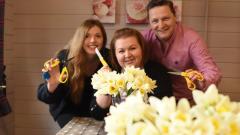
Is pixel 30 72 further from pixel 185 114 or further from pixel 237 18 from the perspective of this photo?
pixel 185 114

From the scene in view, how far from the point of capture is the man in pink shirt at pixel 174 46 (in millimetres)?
1680

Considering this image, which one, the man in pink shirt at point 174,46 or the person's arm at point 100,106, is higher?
the man in pink shirt at point 174,46

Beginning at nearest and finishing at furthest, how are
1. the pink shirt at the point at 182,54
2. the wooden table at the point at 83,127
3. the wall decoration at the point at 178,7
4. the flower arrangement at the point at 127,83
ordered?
1. the flower arrangement at the point at 127,83
2. the wooden table at the point at 83,127
3. the pink shirt at the point at 182,54
4. the wall decoration at the point at 178,7

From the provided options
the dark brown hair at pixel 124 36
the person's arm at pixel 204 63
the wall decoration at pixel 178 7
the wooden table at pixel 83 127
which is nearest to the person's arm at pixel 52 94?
the wooden table at pixel 83 127

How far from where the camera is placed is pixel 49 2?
2582mm

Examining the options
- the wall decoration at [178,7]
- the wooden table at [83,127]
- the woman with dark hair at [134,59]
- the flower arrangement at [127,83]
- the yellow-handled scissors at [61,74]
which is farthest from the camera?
the wall decoration at [178,7]

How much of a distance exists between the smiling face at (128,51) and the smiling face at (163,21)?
209mm

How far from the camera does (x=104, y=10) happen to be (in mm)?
2504

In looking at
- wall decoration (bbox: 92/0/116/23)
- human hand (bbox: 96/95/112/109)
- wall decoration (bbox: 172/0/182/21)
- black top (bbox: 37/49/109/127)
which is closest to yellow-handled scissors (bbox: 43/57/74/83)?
black top (bbox: 37/49/109/127)

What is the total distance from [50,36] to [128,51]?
124cm

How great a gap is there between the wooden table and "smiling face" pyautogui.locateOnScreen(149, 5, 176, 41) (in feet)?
2.07

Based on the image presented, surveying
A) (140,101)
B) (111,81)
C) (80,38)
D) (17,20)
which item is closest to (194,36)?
(80,38)

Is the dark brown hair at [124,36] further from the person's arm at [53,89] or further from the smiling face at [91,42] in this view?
the person's arm at [53,89]

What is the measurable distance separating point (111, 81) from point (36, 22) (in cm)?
171
